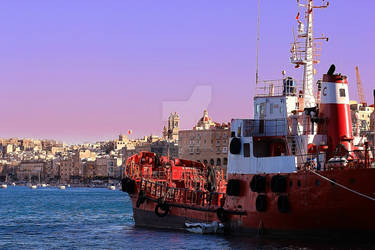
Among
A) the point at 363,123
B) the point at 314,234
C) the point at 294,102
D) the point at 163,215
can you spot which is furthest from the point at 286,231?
the point at 363,123

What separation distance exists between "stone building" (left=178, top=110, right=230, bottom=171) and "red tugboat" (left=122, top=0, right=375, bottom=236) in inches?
3465

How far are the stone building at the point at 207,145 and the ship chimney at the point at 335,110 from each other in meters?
93.0

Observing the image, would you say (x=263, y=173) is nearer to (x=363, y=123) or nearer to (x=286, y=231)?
(x=286, y=231)

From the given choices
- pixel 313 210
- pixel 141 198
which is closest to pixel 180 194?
pixel 141 198

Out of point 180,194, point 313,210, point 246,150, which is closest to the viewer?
point 313,210

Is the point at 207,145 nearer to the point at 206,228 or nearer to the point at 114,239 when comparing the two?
the point at 114,239

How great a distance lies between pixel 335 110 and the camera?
103 feet

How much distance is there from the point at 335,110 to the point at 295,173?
3.73 m

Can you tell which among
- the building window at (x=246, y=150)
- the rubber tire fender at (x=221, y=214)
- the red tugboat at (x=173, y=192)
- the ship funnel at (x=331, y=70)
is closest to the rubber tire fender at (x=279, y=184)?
the building window at (x=246, y=150)

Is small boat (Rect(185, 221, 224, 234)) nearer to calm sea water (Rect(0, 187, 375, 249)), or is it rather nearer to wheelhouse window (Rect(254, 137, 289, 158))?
calm sea water (Rect(0, 187, 375, 249))

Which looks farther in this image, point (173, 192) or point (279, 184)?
point (173, 192)

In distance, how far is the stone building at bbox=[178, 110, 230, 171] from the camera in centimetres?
12812

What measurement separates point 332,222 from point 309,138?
5122 millimetres

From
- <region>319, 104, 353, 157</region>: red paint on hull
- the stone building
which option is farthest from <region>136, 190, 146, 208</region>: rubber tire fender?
the stone building
